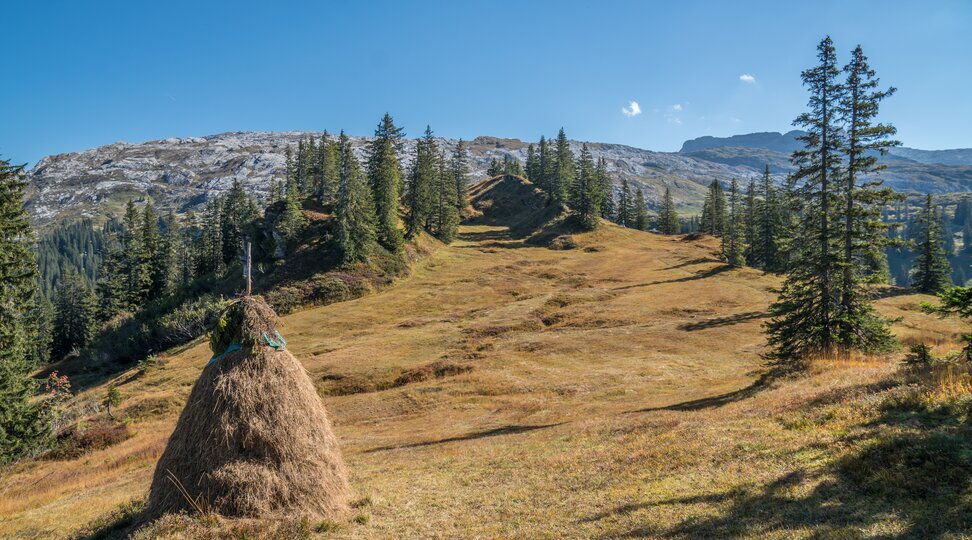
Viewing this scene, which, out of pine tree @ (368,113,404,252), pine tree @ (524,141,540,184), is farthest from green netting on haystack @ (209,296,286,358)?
pine tree @ (524,141,540,184)

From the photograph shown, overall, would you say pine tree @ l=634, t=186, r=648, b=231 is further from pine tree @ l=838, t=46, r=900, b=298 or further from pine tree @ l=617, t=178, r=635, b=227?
pine tree @ l=838, t=46, r=900, b=298

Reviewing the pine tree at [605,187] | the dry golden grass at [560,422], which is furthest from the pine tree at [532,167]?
the dry golden grass at [560,422]

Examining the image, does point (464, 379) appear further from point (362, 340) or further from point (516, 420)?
point (362, 340)

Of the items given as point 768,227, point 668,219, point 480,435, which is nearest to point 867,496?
point 480,435

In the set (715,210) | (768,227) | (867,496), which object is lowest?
(867,496)

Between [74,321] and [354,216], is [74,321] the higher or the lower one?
the lower one

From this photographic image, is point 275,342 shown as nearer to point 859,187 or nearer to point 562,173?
point 859,187

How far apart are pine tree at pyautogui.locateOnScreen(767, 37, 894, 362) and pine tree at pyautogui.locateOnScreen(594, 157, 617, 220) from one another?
84950 millimetres

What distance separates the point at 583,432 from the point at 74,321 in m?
121

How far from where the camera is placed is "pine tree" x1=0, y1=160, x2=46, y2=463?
95.2 feet

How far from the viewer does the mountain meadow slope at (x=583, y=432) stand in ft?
32.7

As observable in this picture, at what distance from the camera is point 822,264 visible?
85.6 feet

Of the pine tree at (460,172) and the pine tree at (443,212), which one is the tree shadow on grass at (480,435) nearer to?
the pine tree at (443,212)

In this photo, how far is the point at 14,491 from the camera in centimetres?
2403
